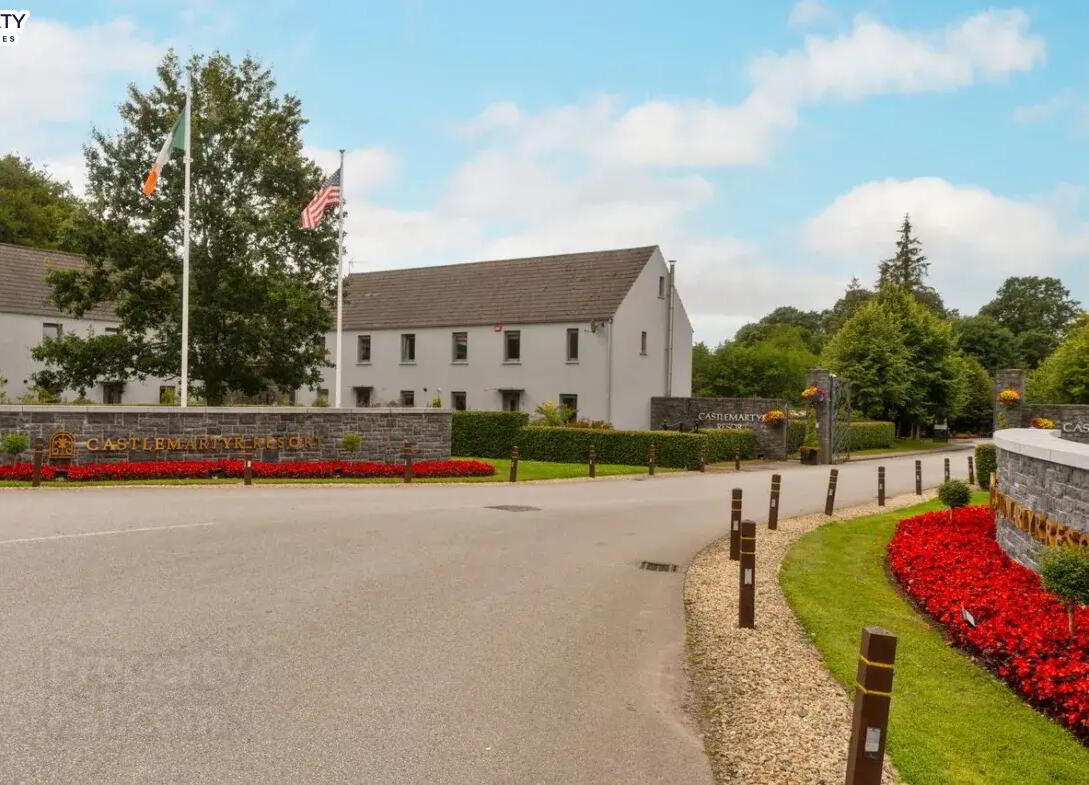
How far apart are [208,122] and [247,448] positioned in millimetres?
12290

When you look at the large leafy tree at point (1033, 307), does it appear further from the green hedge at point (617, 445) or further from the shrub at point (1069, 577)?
the shrub at point (1069, 577)

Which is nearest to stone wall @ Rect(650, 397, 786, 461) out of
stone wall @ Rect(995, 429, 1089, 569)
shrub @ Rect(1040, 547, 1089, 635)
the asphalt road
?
the asphalt road

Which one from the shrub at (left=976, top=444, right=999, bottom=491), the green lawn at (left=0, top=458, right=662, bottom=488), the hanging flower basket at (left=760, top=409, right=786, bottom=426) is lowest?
the green lawn at (left=0, top=458, right=662, bottom=488)

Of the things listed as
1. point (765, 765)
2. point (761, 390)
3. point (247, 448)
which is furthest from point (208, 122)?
point (761, 390)

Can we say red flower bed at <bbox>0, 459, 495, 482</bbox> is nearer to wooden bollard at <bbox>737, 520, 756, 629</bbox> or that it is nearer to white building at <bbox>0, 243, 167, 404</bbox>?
wooden bollard at <bbox>737, 520, 756, 629</bbox>

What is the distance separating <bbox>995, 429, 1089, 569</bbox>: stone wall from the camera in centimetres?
924

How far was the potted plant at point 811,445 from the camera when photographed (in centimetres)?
3991

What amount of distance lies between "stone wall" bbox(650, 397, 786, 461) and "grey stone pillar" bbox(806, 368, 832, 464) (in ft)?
5.08

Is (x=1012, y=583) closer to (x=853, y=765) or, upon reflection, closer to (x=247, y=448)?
(x=853, y=765)

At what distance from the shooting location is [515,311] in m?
46.5

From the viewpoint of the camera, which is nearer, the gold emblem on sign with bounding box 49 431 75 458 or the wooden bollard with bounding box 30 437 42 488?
the wooden bollard with bounding box 30 437 42 488

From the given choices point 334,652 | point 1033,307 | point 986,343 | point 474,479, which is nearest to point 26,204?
point 474,479

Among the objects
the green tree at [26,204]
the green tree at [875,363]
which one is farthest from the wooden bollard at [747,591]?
the green tree at [26,204]

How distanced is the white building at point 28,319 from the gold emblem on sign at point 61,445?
64.6 ft
